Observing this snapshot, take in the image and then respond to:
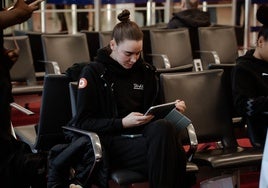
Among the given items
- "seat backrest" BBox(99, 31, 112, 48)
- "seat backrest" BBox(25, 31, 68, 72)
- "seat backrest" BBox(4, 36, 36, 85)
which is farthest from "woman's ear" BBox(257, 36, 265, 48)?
"seat backrest" BBox(25, 31, 68, 72)

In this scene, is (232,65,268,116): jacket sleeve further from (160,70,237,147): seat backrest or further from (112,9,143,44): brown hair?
(112,9,143,44): brown hair

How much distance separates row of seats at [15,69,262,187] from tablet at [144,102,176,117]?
0.66ft

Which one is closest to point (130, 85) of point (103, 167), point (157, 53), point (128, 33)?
point (128, 33)

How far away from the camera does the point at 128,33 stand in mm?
3402

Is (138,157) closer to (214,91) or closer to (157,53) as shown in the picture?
(214,91)

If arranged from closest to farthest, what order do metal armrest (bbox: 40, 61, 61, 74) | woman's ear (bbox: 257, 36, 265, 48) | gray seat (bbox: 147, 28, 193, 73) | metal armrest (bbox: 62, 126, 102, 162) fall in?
metal armrest (bbox: 62, 126, 102, 162) → woman's ear (bbox: 257, 36, 265, 48) → metal armrest (bbox: 40, 61, 61, 74) → gray seat (bbox: 147, 28, 193, 73)

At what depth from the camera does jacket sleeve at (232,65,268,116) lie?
376cm

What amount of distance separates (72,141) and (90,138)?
0.20 m

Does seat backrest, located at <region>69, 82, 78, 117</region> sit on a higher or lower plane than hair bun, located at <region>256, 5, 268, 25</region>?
lower

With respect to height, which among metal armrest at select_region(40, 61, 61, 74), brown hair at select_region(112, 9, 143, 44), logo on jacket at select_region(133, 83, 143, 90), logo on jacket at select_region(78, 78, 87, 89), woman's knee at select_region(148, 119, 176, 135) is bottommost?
metal armrest at select_region(40, 61, 61, 74)

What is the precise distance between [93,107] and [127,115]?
19 cm

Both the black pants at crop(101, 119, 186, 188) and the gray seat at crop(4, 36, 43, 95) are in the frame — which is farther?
the gray seat at crop(4, 36, 43, 95)

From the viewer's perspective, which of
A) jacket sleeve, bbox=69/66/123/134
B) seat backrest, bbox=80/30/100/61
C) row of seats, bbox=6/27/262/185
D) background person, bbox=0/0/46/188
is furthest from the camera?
seat backrest, bbox=80/30/100/61

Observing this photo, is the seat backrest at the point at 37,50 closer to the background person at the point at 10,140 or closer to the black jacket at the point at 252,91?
the black jacket at the point at 252,91
